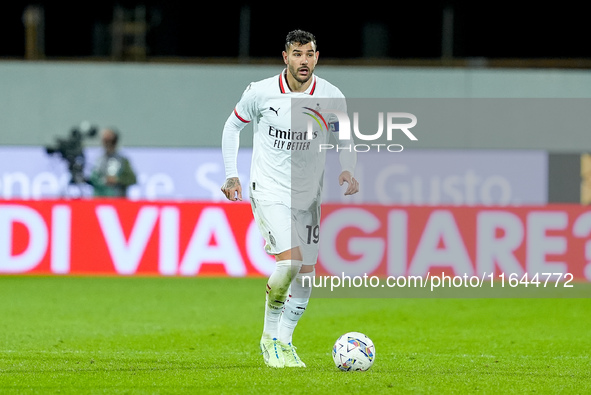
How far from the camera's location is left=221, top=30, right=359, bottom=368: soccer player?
691cm

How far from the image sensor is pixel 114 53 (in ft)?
62.6

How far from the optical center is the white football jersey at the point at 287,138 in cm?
703

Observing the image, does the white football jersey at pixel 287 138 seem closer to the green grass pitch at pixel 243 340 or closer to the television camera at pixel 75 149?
the green grass pitch at pixel 243 340

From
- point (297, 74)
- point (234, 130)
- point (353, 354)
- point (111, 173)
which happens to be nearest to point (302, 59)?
point (297, 74)

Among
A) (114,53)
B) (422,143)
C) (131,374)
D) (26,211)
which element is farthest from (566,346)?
(114,53)

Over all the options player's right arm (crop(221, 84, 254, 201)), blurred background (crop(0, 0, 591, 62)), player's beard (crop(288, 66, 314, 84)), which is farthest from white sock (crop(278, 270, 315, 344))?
blurred background (crop(0, 0, 591, 62))

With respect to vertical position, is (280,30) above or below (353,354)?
above

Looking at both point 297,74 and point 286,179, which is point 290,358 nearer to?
point 286,179

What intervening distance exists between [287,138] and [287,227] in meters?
0.62

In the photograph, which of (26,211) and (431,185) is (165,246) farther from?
(431,185)

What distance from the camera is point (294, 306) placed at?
7133 mm

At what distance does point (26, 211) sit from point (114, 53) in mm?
5647

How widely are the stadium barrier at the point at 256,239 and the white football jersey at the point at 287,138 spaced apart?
6.54 m

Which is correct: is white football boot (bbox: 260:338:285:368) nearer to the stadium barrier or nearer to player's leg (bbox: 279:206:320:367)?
player's leg (bbox: 279:206:320:367)
